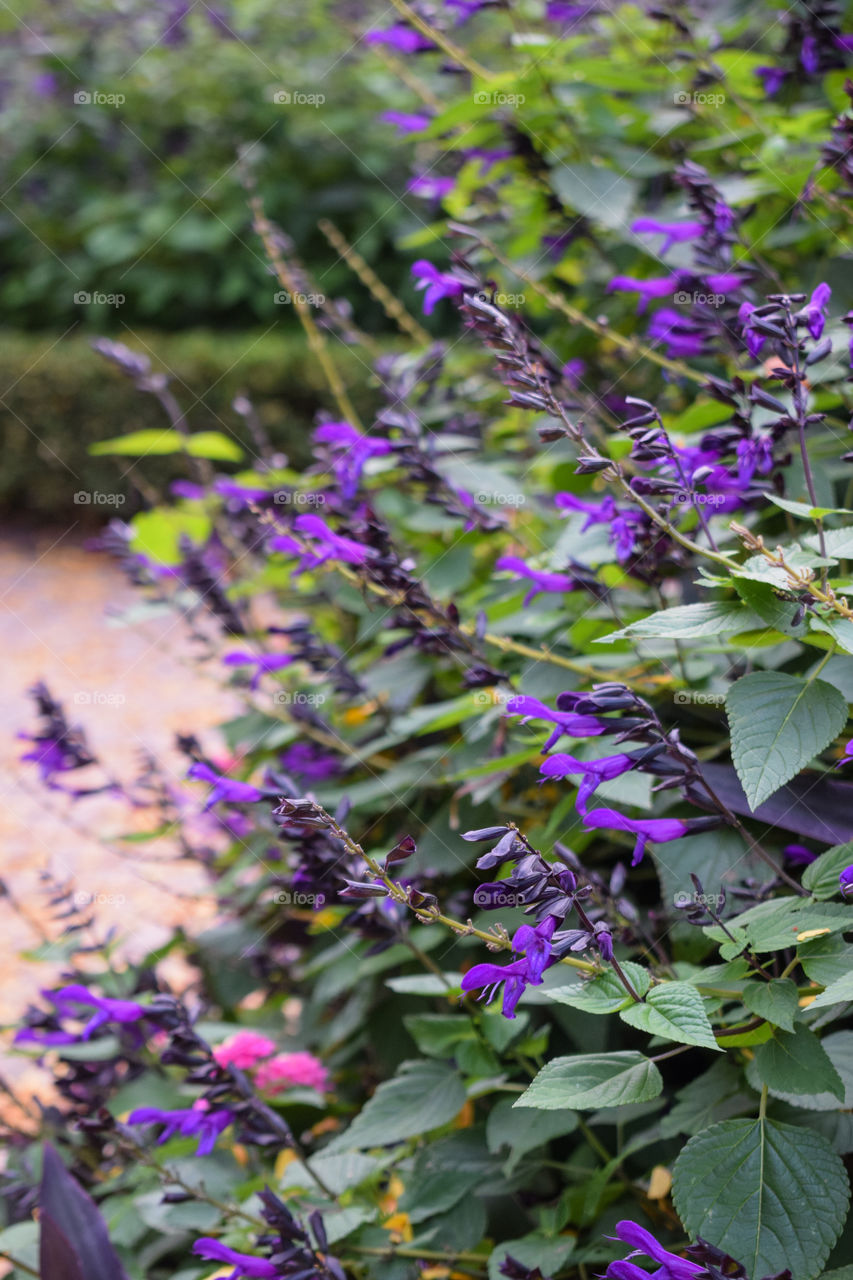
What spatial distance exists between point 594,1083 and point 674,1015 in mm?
130

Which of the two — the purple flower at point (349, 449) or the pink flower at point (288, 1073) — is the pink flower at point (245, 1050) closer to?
the pink flower at point (288, 1073)

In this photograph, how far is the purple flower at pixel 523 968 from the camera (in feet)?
3.00

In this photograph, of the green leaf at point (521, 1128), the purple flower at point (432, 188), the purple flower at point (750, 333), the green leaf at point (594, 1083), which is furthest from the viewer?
the purple flower at point (432, 188)

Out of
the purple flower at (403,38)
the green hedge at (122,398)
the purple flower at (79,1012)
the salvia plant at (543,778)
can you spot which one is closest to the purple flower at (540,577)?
the salvia plant at (543,778)

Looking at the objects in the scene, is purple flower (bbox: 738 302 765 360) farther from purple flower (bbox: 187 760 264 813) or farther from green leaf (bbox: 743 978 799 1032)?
purple flower (bbox: 187 760 264 813)

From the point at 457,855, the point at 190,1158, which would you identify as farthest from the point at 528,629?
the point at 190,1158

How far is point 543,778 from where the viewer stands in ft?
3.91

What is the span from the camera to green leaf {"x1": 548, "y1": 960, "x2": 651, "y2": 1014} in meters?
0.99

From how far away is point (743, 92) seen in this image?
91.2 inches

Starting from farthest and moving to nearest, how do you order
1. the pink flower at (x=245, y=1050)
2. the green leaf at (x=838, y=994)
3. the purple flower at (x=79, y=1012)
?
the pink flower at (x=245, y=1050)
the purple flower at (x=79, y=1012)
the green leaf at (x=838, y=994)

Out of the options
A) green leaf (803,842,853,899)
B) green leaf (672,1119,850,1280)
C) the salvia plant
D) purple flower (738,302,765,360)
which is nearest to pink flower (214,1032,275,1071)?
the salvia plant

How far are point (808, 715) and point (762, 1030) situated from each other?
1.04 feet

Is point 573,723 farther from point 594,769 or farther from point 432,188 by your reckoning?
point 432,188

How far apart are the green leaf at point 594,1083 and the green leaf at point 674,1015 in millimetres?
65
